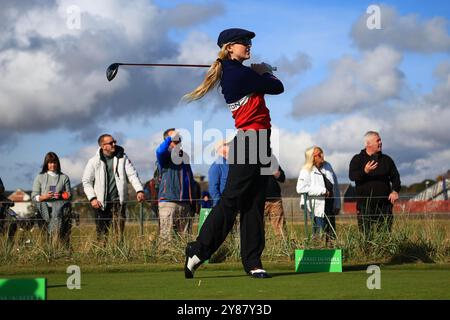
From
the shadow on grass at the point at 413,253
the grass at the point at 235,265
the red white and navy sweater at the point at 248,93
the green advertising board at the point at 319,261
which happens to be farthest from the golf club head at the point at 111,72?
the shadow on grass at the point at 413,253

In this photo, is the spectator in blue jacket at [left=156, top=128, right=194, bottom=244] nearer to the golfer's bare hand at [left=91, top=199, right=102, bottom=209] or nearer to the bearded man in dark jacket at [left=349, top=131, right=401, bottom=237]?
the golfer's bare hand at [left=91, top=199, right=102, bottom=209]

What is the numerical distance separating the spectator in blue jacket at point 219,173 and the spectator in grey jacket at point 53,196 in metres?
2.24

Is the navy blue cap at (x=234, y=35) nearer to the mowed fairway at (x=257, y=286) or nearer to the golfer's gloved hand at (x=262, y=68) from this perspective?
the golfer's gloved hand at (x=262, y=68)

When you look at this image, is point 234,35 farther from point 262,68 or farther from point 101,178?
point 101,178

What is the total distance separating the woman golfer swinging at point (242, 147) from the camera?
7273mm

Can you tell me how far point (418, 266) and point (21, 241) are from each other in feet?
18.6

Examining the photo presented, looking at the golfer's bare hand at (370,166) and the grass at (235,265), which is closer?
the grass at (235,265)

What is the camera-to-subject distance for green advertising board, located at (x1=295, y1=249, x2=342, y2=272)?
27.0 ft

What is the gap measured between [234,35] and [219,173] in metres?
5.05

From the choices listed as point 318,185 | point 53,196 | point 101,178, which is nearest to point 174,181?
point 101,178

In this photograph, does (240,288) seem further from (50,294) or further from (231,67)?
(231,67)

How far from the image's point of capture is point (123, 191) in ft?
40.2

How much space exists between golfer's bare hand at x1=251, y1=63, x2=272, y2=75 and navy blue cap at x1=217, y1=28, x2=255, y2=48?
263 mm
